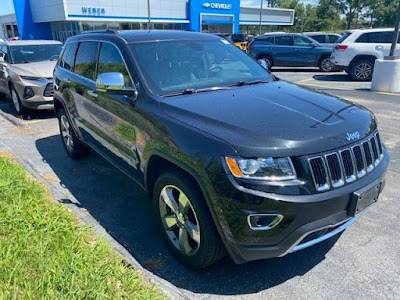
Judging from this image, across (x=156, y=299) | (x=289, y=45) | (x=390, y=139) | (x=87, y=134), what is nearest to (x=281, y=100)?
(x=156, y=299)

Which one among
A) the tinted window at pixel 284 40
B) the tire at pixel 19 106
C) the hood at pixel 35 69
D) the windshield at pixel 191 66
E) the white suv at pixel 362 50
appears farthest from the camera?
the tinted window at pixel 284 40

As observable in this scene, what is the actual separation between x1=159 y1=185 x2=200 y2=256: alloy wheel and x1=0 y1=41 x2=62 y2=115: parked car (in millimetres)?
5835

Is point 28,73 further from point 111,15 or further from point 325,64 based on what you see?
point 111,15

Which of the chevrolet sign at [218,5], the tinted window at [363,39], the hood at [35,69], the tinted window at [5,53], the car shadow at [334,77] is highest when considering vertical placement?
the chevrolet sign at [218,5]

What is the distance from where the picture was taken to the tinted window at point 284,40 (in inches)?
610

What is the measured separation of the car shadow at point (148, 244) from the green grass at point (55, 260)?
1.04ft

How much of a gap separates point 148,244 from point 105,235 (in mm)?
418

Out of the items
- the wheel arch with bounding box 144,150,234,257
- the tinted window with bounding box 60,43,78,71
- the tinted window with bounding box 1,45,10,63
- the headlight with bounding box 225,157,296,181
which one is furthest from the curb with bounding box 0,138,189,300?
the tinted window with bounding box 1,45,10,63

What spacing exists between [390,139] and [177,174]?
14.9 ft

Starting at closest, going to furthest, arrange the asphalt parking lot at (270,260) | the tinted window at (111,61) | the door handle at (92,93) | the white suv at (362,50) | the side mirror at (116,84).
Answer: the asphalt parking lot at (270,260), the side mirror at (116,84), the tinted window at (111,61), the door handle at (92,93), the white suv at (362,50)

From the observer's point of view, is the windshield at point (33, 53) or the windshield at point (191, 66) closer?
the windshield at point (191, 66)

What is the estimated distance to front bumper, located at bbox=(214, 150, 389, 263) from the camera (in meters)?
2.13

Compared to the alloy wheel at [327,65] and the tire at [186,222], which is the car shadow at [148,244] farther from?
the alloy wheel at [327,65]

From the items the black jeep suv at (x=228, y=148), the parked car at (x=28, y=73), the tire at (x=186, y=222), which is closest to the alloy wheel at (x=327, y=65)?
the parked car at (x=28, y=73)
